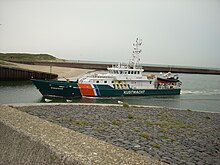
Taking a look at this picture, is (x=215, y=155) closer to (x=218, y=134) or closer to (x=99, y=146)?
(x=218, y=134)

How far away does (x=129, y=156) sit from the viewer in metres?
3.04

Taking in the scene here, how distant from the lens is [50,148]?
3.07m

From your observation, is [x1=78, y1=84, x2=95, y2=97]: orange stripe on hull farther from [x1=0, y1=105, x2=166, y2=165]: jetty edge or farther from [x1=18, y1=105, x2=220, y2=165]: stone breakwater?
[x1=0, y1=105, x2=166, y2=165]: jetty edge

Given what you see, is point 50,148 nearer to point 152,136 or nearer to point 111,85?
point 152,136

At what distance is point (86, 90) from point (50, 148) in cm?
2007

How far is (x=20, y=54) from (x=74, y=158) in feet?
363

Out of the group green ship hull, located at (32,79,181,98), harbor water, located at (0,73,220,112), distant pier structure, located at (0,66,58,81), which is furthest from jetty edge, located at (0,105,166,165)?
distant pier structure, located at (0,66,58,81)

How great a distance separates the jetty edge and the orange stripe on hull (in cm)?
1850

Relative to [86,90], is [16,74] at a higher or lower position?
higher

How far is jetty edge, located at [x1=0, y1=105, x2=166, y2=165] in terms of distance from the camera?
2.88 meters

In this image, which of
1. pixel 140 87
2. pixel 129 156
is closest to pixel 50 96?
pixel 140 87

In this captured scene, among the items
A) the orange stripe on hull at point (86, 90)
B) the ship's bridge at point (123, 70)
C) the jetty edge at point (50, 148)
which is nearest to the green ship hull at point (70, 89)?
the orange stripe on hull at point (86, 90)

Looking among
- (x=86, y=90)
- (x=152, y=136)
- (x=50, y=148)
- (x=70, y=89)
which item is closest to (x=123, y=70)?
(x=86, y=90)

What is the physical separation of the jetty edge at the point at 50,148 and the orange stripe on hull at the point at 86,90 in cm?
1850
